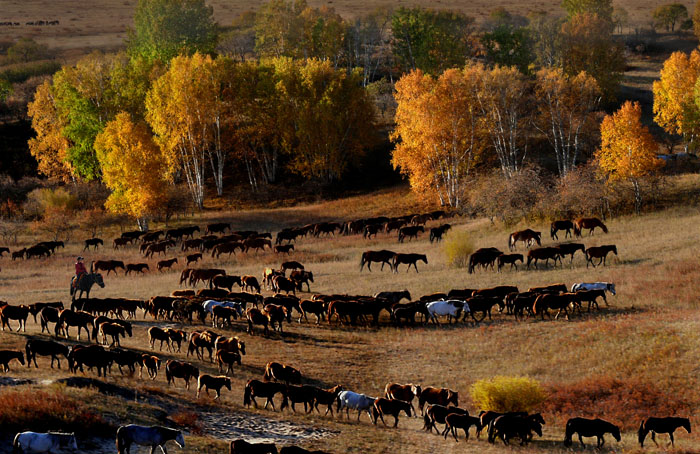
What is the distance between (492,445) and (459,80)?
2171 inches

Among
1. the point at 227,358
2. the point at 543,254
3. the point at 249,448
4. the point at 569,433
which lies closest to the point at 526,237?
the point at 543,254

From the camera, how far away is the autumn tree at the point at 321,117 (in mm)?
77125

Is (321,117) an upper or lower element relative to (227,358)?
upper

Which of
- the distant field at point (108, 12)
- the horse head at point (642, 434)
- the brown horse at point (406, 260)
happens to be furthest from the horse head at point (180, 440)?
the distant field at point (108, 12)

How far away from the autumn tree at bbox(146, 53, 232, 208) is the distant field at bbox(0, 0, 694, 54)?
2737 inches

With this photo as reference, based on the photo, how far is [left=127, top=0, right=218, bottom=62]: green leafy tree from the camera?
99500mm

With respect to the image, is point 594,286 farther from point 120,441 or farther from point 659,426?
point 120,441

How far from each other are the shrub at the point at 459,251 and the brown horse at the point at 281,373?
2105cm

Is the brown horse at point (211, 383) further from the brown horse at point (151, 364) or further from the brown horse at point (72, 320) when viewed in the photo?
the brown horse at point (72, 320)

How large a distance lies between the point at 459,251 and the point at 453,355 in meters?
16.2

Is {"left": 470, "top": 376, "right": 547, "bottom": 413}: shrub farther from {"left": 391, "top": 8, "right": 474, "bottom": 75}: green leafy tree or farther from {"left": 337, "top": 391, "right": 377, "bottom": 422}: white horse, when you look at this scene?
{"left": 391, "top": 8, "right": 474, "bottom": 75}: green leafy tree

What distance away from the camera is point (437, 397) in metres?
21.3

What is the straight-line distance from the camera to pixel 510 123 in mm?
70688

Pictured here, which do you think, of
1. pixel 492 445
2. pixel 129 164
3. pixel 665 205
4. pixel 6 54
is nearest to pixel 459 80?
pixel 665 205
